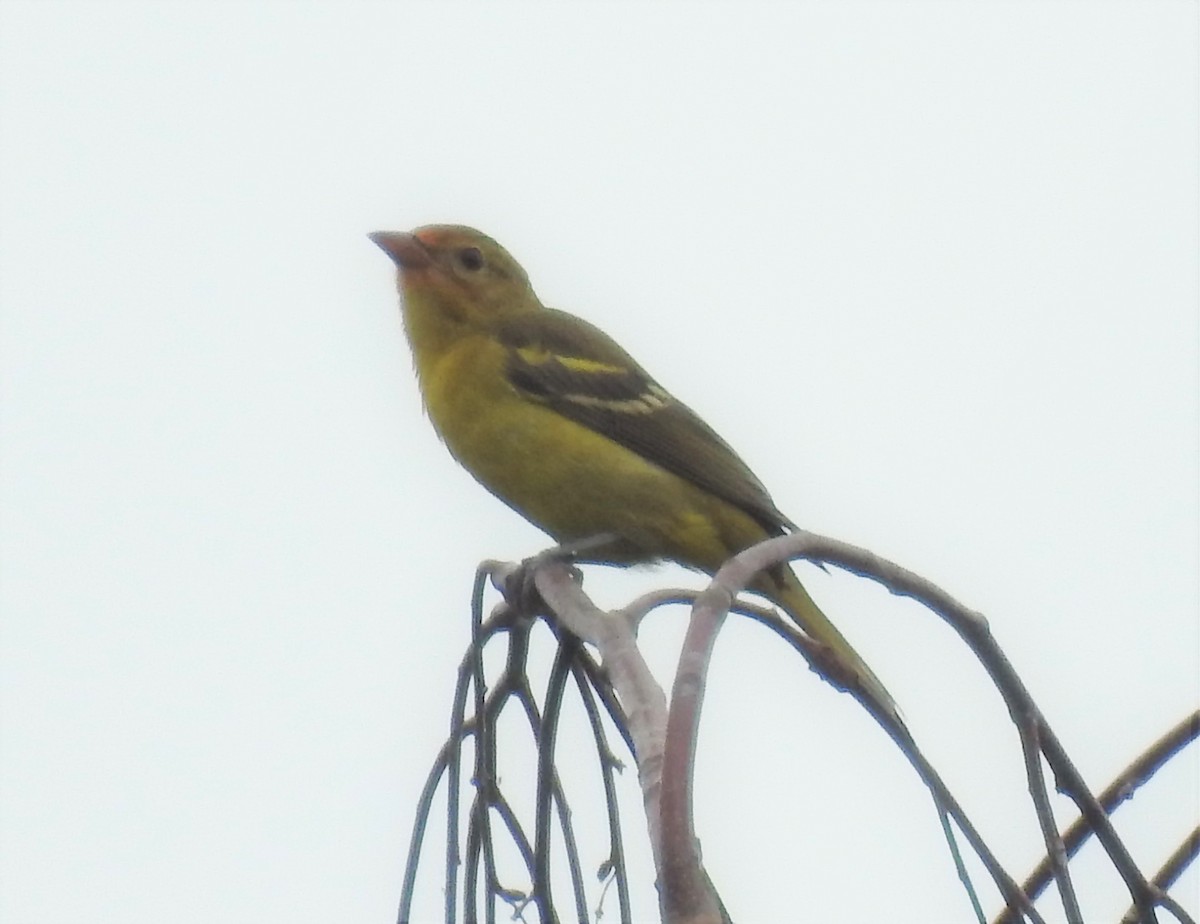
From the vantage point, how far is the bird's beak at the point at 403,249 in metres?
6.21

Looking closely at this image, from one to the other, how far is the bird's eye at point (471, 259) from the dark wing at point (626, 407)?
0.25 m

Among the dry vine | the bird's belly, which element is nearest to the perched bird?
the bird's belly

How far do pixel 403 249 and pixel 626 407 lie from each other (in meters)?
0.98

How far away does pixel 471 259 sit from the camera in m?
6.36

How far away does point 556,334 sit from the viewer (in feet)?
20.5

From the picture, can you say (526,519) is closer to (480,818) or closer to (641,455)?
(641,455)

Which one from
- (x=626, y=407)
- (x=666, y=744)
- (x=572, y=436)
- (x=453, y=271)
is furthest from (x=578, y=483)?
(x=666, y=744)

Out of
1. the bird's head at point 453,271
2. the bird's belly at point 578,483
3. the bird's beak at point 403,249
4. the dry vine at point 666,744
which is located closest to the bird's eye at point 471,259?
the bird's head at point 453,271

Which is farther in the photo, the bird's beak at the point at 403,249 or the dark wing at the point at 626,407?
the bird's beak at the point at 403,249

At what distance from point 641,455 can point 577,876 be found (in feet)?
9.37

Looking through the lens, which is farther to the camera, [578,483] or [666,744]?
[578,483]

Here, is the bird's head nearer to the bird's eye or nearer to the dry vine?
the bird's eye

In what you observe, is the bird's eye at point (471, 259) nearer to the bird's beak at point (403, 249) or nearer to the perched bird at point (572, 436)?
the perched bird at point (572, 436)

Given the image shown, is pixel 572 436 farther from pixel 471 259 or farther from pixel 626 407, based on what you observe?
pixel 471 259
